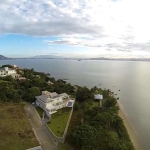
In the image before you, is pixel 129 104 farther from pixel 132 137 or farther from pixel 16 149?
pixel 16 149

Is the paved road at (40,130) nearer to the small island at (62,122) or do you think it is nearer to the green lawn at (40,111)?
the small island at (62,122)

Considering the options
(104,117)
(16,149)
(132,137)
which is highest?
(104,117)

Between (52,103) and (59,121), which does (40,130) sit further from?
(52,103)

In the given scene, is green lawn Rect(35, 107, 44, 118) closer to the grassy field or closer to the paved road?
the paved road

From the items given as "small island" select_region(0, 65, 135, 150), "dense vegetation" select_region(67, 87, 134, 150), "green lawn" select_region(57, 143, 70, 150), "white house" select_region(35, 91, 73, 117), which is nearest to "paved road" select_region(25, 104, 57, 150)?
"small island" select_region(0, 65, 135, 150)

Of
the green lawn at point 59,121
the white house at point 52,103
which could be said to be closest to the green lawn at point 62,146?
the green lawn at point 59,121

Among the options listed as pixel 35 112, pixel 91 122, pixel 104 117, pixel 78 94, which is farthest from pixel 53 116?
pixel 78 94
